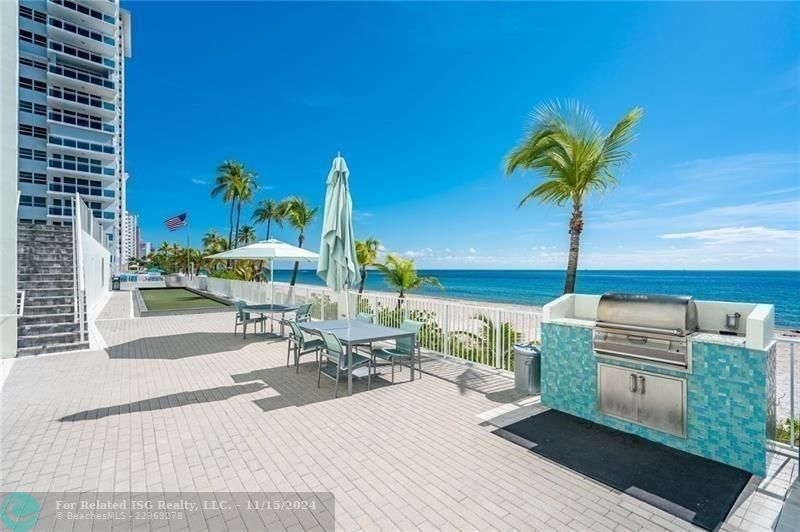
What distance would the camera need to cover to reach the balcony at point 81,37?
3369 cm

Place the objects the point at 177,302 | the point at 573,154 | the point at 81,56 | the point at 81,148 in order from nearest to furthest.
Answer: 1. the point at 573,154
2. the point at 177,302
3. the point at 81,148
4. the point at 81,56

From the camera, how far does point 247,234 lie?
136ft

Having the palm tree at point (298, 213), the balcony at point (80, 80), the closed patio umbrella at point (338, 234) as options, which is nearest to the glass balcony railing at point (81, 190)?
the balcony at point (80, 80)

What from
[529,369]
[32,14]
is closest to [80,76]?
[32,14]

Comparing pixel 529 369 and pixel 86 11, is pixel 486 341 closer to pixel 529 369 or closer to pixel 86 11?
pixel 529 369

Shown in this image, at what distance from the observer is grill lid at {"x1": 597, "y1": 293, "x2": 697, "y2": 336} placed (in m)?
3.31

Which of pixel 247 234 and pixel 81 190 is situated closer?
pixel 81 190

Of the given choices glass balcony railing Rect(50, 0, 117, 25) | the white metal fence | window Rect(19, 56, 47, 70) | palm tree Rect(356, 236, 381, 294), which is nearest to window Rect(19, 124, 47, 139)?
window Rect(19, 56, 47, 70)

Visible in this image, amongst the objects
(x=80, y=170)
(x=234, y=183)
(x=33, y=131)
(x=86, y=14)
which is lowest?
(x=234, y=183)

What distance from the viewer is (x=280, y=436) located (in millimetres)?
3760

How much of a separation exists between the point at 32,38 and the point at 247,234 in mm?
25947

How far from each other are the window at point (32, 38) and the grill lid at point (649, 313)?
51.9m

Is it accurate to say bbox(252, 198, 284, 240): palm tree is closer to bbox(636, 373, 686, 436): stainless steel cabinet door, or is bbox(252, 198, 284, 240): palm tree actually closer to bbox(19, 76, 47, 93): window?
bbox(19, 76, 47, 93): window

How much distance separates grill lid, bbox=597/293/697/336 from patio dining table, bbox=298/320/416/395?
2.93 metres
